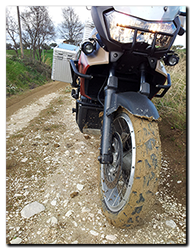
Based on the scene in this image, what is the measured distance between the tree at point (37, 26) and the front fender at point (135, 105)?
54.5ft

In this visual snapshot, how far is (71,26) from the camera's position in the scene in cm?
2070

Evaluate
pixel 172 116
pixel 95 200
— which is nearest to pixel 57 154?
pixel 95 200

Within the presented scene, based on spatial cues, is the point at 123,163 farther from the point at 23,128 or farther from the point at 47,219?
the point at 23,128

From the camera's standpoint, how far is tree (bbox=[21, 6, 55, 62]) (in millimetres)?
15555

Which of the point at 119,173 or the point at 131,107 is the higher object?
the point at 131,107

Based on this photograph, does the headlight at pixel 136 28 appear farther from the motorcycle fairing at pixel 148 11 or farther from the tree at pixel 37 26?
the tree at pixel 37 26

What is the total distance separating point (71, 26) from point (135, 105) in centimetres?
2259

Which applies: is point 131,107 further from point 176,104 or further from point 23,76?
point 23,76

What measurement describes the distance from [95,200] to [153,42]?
1.83 m

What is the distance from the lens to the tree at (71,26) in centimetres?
2028

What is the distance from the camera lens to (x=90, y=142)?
3.51 m

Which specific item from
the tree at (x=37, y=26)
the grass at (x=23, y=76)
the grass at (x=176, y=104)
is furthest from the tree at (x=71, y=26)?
the grass at (x=176, y=104)

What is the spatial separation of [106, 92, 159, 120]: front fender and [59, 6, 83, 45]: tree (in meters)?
20.9

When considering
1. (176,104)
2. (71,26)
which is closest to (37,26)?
(71,26)
